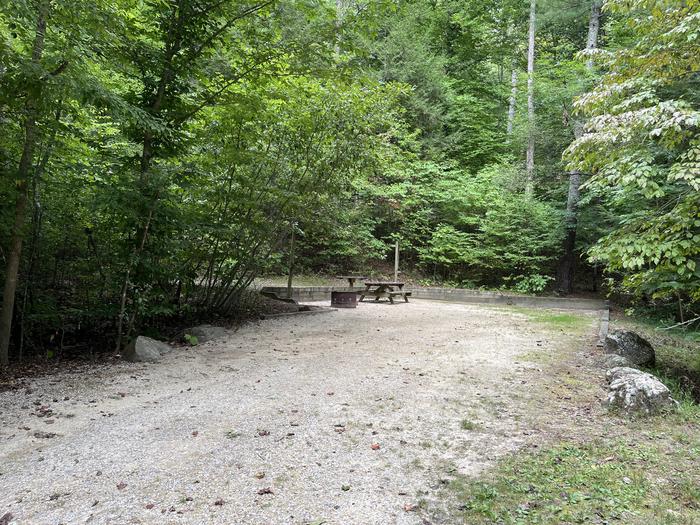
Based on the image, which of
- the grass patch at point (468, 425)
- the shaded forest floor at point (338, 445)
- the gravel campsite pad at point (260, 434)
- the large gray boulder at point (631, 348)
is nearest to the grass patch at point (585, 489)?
the shaded forest floor at point (338, 445)

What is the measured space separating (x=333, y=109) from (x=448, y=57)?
16.1 m

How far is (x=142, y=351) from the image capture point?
5.00 meters

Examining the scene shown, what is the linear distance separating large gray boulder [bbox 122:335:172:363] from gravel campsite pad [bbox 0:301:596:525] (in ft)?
0.55

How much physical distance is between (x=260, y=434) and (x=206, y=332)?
3.49 meters

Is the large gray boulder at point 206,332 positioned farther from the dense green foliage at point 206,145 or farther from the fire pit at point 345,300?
the fire pit at point 345,300

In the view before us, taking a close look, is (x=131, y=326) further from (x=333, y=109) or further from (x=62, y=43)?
(x=333, y=109)

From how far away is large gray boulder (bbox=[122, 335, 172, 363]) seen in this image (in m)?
4.95

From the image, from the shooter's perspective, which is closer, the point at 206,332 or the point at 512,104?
the point at 206,332

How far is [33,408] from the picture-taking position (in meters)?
3.50

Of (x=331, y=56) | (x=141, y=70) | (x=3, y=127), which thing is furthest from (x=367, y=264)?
(x=3, y=127)

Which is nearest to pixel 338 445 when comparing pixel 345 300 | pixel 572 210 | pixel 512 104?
pixel 345 300

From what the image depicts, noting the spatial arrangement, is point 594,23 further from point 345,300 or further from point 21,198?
point 21,198

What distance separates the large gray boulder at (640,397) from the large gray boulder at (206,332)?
15.9ft

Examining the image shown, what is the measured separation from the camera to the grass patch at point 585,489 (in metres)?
2.09
